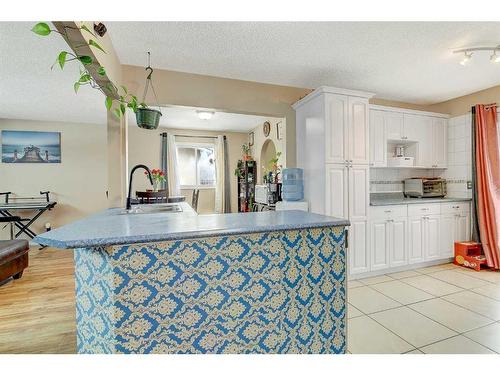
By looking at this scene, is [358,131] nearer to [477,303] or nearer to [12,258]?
[477,303]

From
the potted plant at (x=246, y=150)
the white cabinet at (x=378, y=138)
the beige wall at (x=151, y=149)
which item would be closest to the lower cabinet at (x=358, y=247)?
the white cabinet at (x=378, y=138)

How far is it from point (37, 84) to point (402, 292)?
16.0 feet

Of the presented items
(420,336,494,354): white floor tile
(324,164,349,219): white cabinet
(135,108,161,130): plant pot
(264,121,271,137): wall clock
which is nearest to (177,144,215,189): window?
(264,121,271,137): wall clock

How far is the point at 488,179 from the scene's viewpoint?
3.31 m

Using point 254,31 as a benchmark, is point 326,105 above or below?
below

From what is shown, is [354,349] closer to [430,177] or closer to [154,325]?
[154,325]

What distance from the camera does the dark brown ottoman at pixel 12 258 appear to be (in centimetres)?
275

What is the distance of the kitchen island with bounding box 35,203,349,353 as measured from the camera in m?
1.09

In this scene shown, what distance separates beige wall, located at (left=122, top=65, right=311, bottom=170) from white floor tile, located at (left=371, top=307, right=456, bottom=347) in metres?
1.99

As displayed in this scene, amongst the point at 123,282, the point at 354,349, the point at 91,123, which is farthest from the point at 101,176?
the point at 354,349

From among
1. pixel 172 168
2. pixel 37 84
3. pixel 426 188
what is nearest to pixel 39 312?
pixel 37 84

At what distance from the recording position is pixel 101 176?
5.35 m

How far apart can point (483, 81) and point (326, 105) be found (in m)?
2.13

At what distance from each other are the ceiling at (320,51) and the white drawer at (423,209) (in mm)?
1566
